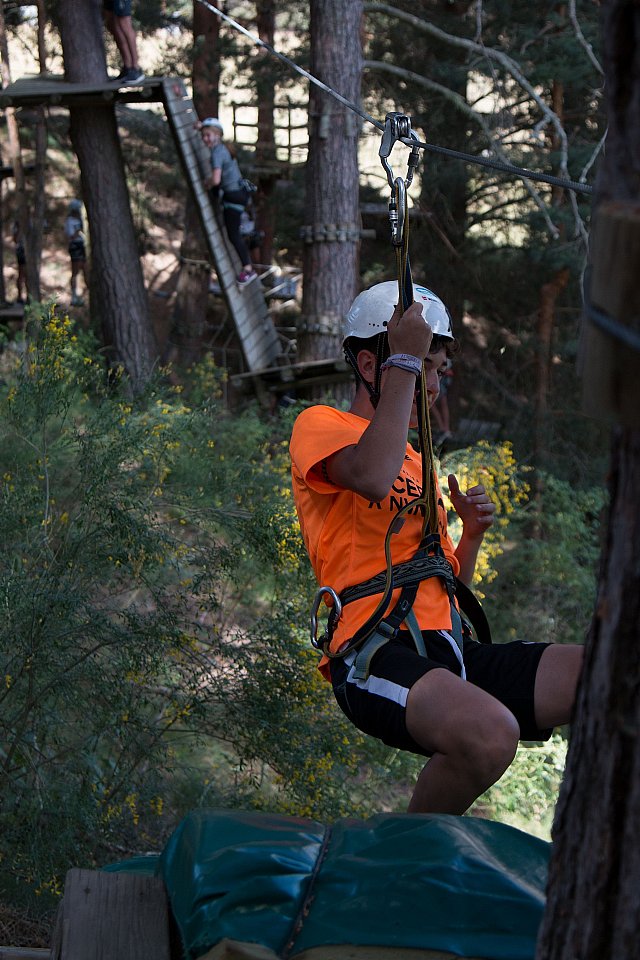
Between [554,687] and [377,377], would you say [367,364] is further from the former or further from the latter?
[554,687]

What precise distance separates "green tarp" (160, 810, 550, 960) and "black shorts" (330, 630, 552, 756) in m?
0.57

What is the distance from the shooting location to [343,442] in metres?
3.04

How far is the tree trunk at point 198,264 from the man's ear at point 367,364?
39.8 ft

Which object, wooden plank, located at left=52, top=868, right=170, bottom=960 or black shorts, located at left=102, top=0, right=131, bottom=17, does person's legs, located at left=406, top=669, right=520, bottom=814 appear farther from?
black shorts, located at left=102, top=0, right=131, bottom=17

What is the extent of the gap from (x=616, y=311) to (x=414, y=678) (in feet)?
5.30

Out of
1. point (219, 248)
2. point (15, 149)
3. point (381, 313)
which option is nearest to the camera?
point (381, 313)

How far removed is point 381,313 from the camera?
3.41 metres

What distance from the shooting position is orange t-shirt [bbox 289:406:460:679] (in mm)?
3037

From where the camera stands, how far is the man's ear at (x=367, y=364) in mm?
3396

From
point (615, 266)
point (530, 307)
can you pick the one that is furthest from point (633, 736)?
point (530, 307)

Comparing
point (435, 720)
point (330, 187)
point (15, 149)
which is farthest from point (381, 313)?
point (15, 149)

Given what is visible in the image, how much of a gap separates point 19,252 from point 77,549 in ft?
46.2

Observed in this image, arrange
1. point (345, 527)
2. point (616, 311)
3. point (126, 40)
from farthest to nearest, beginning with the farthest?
point (126, 40), point (345, 527), point (616, 311)

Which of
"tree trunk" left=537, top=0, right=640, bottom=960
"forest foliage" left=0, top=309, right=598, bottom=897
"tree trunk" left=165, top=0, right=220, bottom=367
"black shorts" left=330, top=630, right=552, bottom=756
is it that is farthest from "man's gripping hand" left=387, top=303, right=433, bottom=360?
"tree trunk" left=165, top=0, right=220, bottom=367
